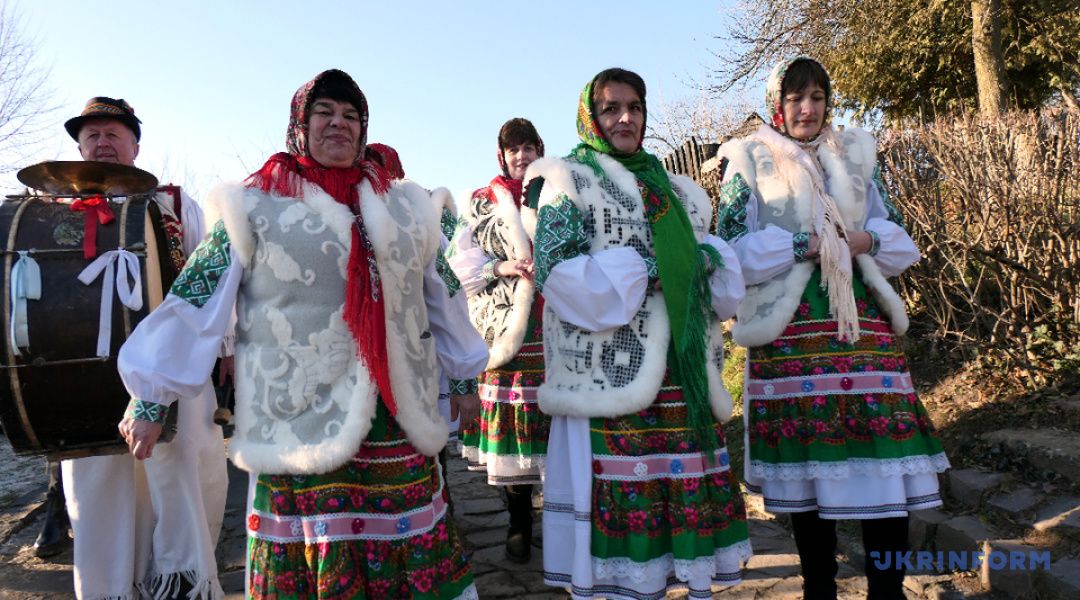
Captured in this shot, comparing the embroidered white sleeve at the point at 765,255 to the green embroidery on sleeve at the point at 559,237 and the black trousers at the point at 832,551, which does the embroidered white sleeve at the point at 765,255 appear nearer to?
the green embroidery on sleeve at the point at 559,237

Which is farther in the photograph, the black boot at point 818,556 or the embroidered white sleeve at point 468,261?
the embroidered white sleeve at point 468,261

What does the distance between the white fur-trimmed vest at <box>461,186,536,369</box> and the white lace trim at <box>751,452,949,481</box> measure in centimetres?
160

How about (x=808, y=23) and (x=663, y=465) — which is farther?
(x=808, y=23)

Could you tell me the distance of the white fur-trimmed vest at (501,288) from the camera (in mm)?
4027

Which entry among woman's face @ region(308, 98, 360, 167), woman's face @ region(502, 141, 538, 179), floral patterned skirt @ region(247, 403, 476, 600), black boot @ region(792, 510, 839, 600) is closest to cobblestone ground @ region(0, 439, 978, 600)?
black boot @ region(792, 510, 839, 600)

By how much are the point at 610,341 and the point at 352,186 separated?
1.00 meters

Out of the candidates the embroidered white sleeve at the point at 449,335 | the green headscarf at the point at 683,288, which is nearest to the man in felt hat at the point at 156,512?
the embroidered white sleeve at the point at 449,335

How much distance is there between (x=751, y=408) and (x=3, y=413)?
2.82 meters

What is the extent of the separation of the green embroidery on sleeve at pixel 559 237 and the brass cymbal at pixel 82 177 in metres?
1.78

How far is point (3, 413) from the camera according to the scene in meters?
2.61

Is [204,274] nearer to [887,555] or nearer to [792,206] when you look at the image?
[792,206]

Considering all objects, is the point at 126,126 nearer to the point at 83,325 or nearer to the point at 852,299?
the point at 83,325

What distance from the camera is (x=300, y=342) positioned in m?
2.17

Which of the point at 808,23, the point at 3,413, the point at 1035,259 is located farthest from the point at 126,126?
the point at 808,23
